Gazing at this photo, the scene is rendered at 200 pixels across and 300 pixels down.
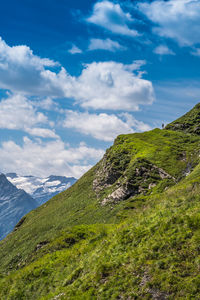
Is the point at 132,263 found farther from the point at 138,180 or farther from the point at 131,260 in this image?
the point at 138,180

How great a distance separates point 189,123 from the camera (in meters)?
160

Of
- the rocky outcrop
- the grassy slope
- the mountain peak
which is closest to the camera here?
the grassy slope

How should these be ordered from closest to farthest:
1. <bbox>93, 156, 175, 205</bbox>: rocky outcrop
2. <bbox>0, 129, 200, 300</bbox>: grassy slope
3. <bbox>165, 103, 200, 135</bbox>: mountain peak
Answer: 1. <bbox>0, 129, 200, 300</bbox>: grassy slope
2. <bbox>93, 156, 175, 205</bbox>: rocky outcrop
3. <bbox>165, 103, 200, 135</bbox>: mountain peak

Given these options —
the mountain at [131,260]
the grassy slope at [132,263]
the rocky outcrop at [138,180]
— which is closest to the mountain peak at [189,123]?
the rocky outcrop at [138,180]

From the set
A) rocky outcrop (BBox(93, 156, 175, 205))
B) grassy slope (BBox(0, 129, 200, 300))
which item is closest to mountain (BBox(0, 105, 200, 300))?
grassy slope (BBox(0, 129, 200, 300))

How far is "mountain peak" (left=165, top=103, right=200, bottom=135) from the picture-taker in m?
152

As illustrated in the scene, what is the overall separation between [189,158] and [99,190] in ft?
138

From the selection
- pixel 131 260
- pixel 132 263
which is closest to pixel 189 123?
pixel 131 260

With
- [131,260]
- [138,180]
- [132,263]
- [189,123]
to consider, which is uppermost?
[189,123]

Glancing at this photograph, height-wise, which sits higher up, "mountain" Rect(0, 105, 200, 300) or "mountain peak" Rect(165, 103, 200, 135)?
"mountain peak" Rect(165, 103, 200, 135)

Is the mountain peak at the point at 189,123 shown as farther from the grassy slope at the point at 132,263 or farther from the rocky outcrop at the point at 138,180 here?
the grassy slope at the point at 132,263

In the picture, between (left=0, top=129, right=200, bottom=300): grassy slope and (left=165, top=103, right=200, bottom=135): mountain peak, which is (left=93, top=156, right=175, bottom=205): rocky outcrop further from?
(left=165, top=103, right=200, bottom=135): mountain peak

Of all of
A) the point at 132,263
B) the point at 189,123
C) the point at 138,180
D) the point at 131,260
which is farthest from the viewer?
the point at 189,123

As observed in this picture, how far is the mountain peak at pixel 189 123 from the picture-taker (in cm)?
15164
